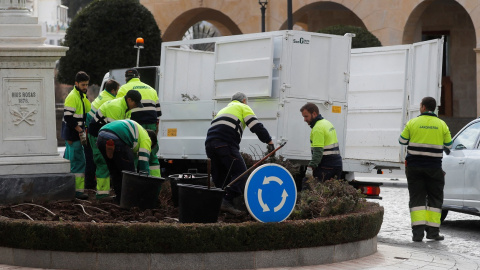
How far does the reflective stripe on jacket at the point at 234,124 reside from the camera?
11302 mm

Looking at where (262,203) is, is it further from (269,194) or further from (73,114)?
(73,114)

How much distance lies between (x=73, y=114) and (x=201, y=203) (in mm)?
4521

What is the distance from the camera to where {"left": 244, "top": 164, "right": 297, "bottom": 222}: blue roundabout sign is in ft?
29.3

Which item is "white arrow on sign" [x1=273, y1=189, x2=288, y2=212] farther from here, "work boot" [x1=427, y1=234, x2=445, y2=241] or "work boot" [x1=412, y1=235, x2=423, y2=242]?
"work boot" [x1=427, y1=234, x2=445, y2=241]

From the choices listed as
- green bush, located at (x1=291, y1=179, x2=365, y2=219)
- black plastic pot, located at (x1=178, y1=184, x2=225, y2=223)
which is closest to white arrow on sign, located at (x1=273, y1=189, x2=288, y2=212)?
black plastic pot, located at (x1=178, y1=184, x2=225, y2=223)

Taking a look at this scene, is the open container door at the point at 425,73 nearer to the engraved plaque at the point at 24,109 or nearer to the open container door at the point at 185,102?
the open container door at the point at 185,102

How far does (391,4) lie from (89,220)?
22804 mm

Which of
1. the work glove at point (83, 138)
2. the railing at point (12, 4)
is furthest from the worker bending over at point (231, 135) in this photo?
the railing at point (12, 4)

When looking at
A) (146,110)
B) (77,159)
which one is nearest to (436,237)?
(146,110)

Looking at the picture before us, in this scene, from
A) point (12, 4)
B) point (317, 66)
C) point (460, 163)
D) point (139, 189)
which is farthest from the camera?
point (317, 66)

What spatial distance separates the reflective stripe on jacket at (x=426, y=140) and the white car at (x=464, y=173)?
116 cm

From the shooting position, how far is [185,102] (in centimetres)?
1603

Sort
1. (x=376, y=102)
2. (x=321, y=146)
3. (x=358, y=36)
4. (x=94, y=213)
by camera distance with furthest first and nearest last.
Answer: (x=358, y=36) → (x=376, y=102) → (x=321, y=146) → (x=94, y=213)

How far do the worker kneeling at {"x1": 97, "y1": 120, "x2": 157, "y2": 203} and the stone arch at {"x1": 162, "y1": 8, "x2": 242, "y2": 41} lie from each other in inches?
942
